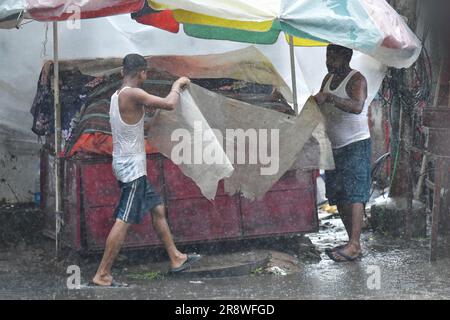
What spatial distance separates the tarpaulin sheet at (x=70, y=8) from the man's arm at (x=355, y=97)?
2.24 m

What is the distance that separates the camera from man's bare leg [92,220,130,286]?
7.03 metres

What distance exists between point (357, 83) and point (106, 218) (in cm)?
273

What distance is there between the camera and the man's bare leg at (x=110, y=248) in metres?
7.03

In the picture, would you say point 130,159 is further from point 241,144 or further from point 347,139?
point 347,139

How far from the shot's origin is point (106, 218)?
7.74 meters

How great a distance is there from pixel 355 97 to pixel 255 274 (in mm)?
1962

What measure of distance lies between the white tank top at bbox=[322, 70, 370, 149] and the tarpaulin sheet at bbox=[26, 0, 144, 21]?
88.1 inches

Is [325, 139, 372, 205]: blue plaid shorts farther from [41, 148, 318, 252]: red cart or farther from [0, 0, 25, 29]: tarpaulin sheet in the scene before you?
[0, 0, 25, 29]: tarpaulin sheet

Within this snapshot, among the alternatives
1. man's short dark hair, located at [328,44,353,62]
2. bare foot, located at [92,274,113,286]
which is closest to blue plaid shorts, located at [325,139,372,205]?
man's short dark hair, located at [328,44,353,62]

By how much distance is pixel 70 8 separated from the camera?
22.7 feet

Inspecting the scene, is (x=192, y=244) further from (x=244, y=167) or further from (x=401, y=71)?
(x=401, y=71)

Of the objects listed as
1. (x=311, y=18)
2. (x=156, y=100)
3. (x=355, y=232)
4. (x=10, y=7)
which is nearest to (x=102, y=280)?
(x=156, y=100)

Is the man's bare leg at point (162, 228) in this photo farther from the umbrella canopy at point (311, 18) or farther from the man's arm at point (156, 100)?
the umbrella canopy at point (311, 18)
